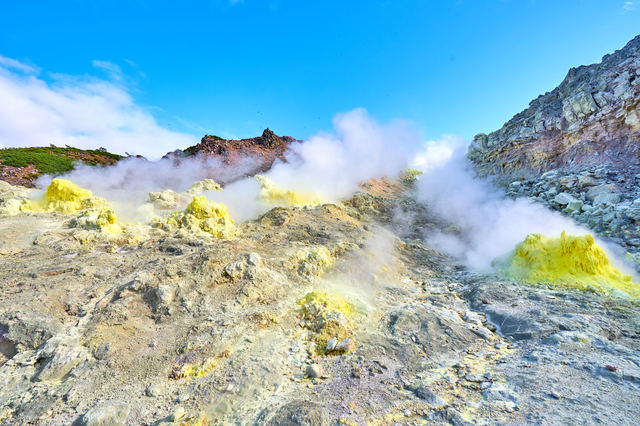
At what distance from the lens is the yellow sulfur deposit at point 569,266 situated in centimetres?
461

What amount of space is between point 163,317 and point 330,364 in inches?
86.4

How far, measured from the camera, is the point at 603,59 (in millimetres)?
12953

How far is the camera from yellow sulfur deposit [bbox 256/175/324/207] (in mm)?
9379

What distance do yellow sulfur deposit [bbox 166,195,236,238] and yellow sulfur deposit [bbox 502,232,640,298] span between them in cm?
635

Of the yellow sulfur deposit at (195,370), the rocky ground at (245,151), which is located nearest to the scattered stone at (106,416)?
the yellow sulfur deposit at (195,370)

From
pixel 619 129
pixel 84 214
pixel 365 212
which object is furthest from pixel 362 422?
pixel 619 129

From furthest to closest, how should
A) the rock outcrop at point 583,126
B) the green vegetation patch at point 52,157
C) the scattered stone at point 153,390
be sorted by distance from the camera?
the green vegetation patch at point 52,157 → the rock outcrop at point 583,126 → the scattered stone at point 153,390

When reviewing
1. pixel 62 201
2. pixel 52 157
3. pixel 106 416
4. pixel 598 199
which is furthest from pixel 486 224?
pixel 52 157

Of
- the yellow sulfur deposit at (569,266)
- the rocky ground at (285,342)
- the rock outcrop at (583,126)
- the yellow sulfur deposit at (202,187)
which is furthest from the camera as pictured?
the yellow sulfur deposit at (202,187)

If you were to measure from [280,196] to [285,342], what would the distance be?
6.77 m

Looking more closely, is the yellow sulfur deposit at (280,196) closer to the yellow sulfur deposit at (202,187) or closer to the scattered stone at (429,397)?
the yellow sulfur deposit at (202,187)

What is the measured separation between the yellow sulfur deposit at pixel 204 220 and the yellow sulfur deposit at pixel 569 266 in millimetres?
6348

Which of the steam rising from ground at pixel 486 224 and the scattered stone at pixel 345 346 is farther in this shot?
the steam rising from ground at pixel 486 224

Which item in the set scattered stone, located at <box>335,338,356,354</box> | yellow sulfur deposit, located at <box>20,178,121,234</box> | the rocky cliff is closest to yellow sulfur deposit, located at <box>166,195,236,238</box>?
yellow sulfur deposit, located at <box>20,178,121,234</box>
